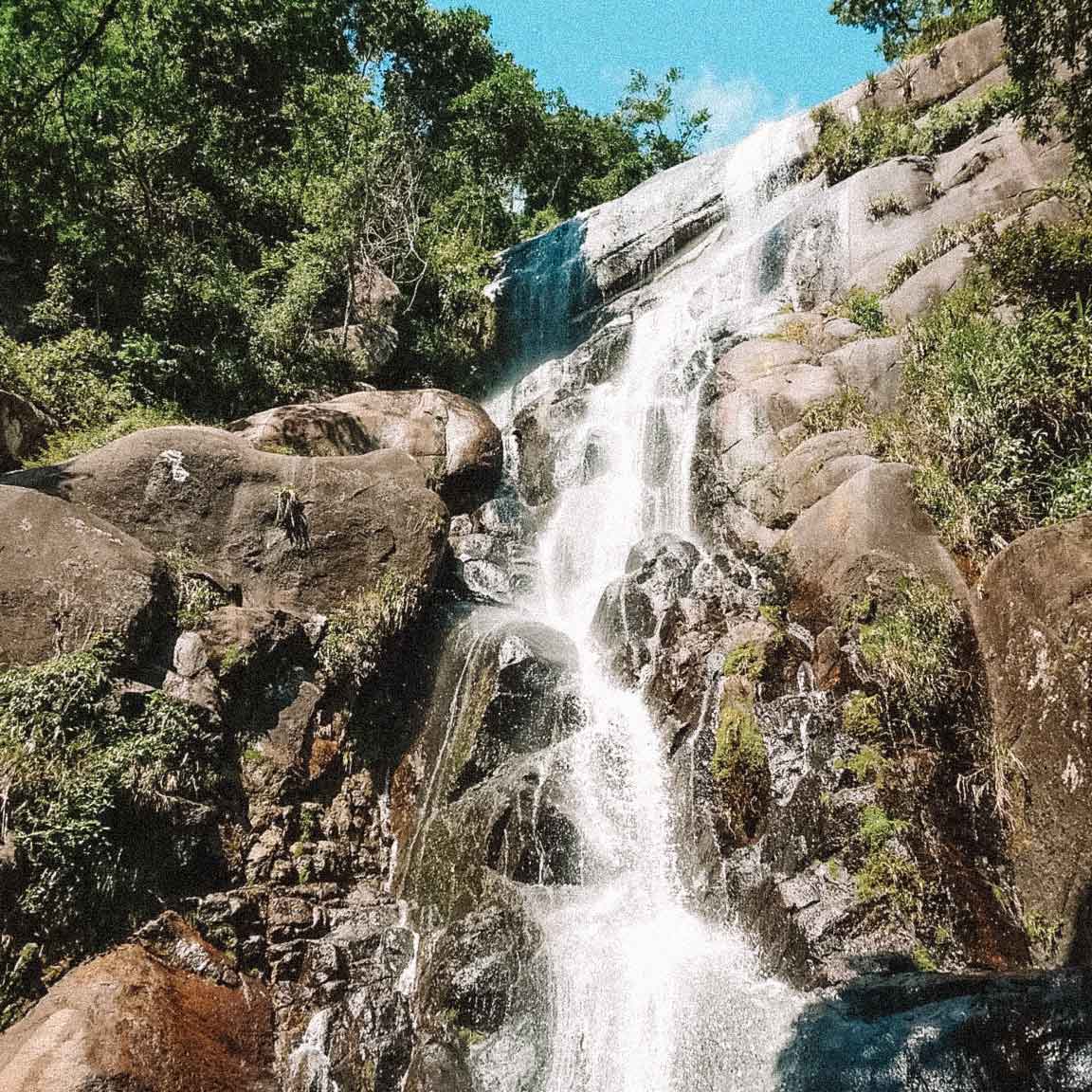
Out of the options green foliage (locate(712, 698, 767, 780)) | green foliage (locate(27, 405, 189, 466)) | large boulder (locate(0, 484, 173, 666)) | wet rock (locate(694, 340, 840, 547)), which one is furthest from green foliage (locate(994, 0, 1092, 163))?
green foliage (locate(27, 405, 189, 466))

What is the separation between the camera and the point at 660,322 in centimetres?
1944

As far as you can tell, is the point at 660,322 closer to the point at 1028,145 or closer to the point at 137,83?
the point at 1028,145

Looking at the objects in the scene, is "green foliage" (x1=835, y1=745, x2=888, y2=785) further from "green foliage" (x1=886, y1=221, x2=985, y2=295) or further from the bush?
the bush

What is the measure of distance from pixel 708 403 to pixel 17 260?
47.5 feet

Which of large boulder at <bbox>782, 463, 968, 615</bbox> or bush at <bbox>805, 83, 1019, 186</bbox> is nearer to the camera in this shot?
large boulder at <bbox>782, 463, 968, 615</bbox>

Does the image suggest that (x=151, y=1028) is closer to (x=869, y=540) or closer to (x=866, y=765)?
(x=866, y=765)

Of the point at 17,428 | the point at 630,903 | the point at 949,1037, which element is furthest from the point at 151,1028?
the point at 17,428

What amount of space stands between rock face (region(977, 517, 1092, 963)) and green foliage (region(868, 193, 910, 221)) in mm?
12393

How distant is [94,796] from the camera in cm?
731

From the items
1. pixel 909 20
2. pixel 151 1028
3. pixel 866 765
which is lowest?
pixel 151 1028

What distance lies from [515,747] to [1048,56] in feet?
32.3

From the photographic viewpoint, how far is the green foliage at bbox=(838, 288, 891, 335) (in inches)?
575

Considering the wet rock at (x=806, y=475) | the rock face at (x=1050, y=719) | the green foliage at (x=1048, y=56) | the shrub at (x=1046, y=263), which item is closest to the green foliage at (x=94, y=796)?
the rock face at (x=1050, y=719)

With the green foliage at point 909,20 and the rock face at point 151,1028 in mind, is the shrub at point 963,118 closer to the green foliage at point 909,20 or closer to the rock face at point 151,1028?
the green foliage at point 909,20
